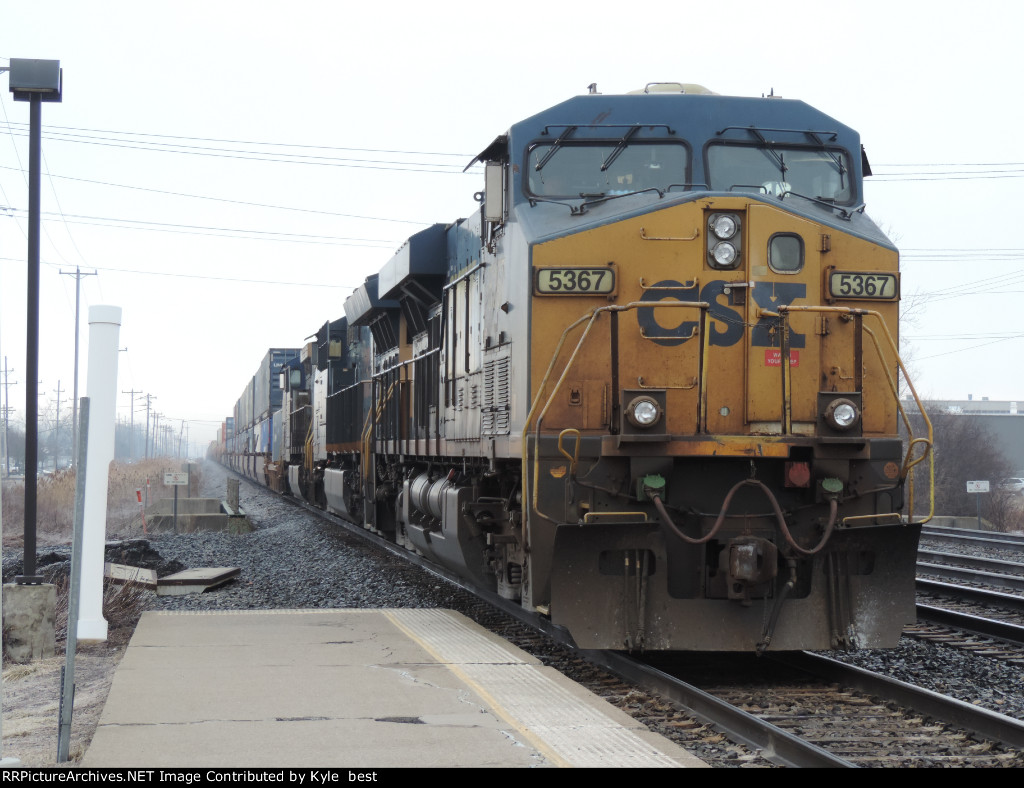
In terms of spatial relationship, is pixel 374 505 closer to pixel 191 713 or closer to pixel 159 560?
pixel 159 560

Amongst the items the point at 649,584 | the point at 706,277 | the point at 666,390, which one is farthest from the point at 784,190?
the point at 649,584

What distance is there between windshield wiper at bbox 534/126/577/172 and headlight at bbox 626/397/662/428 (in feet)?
6.70

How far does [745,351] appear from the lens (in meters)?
7.23

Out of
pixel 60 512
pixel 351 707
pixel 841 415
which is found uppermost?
pixel 841 415

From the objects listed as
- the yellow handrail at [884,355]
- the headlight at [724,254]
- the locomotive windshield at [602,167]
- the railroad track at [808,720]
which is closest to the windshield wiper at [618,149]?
the locomotive windshield at [602,167]

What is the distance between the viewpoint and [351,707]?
579 cm

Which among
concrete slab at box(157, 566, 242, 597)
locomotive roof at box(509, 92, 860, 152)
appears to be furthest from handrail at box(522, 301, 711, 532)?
concrete slab at box(157, 566, 242, 597)

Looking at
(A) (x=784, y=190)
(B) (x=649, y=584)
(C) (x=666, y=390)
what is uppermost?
(A) (x=784, y=190)

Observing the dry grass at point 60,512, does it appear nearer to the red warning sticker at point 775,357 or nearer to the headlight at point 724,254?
the headlight at point 724,254

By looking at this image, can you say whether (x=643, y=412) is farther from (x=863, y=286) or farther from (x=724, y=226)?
(x=863, y=286)

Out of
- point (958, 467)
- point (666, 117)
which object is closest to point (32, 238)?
point (666, 117)

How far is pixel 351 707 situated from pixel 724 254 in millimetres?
3673

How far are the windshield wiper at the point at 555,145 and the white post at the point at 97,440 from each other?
3.71m
